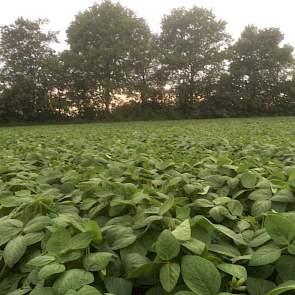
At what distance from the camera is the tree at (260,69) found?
45.1 meters

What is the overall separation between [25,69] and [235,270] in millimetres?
48526

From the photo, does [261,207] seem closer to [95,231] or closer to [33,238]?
[95,231]

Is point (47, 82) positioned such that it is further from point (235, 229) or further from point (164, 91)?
point (235, 229)

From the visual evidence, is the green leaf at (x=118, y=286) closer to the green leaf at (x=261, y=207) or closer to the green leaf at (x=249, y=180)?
the green leaf at (x=261, y=207)

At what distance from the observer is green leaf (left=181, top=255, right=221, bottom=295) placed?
1.15 m

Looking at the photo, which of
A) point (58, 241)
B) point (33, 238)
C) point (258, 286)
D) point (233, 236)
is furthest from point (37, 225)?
point (258, 286)

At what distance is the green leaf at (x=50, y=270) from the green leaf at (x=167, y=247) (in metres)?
0.31

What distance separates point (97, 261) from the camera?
4.28 feet

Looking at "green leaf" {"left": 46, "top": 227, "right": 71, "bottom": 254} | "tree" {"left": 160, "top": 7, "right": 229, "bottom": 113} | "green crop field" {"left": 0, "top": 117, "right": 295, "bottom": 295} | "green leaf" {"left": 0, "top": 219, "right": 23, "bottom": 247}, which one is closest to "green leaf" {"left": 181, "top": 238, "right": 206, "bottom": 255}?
"green crop field" {"left": 0, "top": 117, "right": 295, "bottom": 295}

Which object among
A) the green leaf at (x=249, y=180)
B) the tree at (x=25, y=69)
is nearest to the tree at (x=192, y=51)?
the tree at (x=25, y=69)

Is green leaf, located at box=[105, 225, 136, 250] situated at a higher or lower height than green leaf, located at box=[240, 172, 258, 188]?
lower

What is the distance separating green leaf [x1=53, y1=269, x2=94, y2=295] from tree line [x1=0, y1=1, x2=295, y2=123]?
41573mm

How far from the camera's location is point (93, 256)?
1332 mm

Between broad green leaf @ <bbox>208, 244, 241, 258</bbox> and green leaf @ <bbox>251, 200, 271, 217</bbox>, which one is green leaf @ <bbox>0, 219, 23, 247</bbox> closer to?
broad green leaf @ <bbox>208, 244, 241, 258</bbox>
